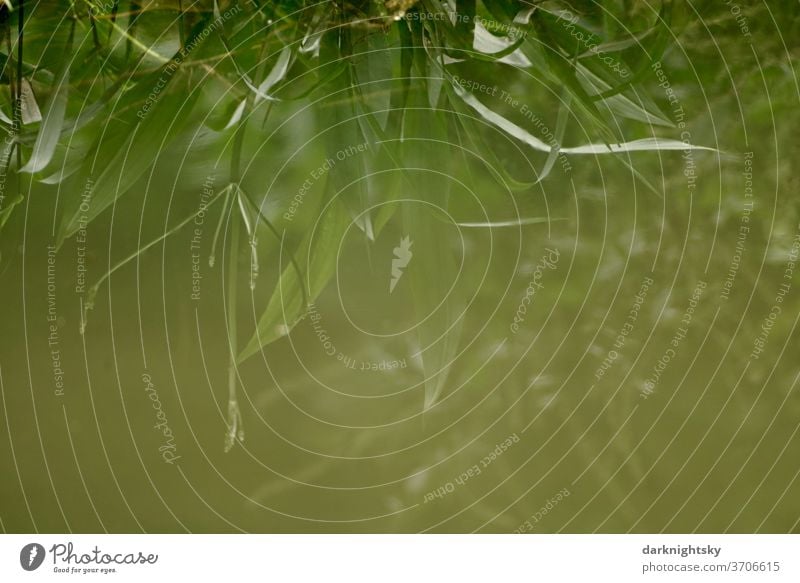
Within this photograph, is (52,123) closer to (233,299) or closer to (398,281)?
(233,299)

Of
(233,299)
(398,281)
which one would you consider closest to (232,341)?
(233,299)

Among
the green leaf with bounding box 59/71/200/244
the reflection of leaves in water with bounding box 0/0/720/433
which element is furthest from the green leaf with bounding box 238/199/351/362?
the green leaf with bounding box 59/71/200/244

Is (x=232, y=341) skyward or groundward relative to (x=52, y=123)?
groundward

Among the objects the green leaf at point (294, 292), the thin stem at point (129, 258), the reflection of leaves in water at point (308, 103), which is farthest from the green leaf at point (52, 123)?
the green leaf at point (294, 292)

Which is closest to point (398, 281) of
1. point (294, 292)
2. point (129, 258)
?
point (294, 292)
